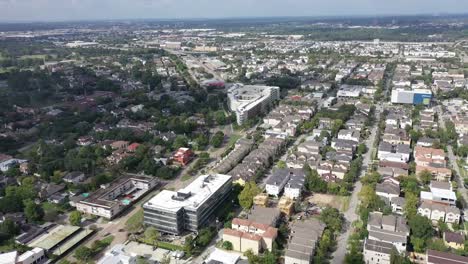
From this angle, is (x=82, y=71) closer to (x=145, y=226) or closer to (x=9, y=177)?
(x=9, y=177)

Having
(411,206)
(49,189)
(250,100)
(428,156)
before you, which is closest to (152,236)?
(49,189)

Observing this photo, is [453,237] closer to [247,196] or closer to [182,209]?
[247,196]

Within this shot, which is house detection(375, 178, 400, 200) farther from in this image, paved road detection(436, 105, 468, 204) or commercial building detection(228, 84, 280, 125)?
commercial building detection(228, 84, 280, 125)

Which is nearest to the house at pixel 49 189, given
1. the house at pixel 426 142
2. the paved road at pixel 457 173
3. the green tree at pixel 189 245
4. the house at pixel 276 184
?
the green tree at pixel 189 245

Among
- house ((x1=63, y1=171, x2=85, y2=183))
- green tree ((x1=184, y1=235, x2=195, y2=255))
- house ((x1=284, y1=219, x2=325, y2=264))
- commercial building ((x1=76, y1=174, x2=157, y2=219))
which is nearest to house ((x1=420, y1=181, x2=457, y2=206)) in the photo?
house ((x1=284, y1=219, x2=325, y2=264))

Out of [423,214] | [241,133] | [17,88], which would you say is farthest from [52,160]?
[17,88]

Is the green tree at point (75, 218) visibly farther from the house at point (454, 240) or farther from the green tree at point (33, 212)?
the house at point (454, 240)
